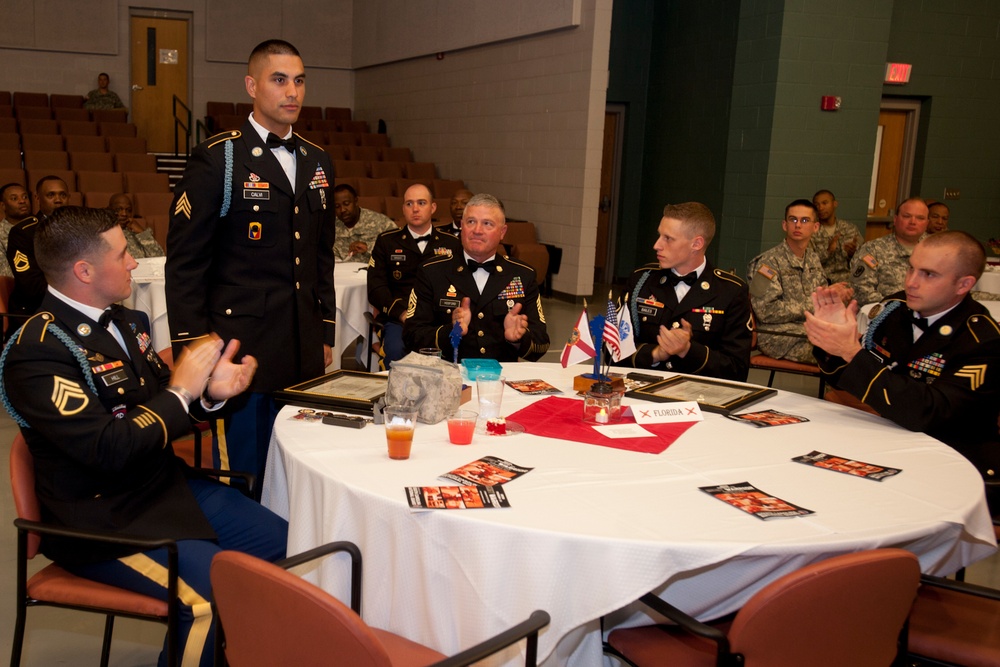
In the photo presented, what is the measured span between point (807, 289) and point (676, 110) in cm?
573

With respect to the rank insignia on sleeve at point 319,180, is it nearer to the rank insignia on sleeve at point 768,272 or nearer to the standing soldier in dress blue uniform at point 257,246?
the standing soldier in dress blue uniform at point 257,246

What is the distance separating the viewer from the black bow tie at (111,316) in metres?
2.14

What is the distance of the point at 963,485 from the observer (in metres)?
2.11

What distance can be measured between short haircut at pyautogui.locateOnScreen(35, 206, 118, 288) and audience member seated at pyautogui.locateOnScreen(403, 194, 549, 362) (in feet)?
5.47

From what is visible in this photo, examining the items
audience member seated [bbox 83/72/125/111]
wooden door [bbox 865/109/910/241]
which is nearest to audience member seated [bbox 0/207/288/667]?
wooden door [bbox 865/109/910/241]

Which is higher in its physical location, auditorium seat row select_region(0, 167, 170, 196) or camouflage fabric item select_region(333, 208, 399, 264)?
auditorium seat row select_region(0, 167, 170, 196)

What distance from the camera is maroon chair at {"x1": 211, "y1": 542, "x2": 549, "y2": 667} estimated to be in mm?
1340

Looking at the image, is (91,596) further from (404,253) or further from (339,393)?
(404,253)

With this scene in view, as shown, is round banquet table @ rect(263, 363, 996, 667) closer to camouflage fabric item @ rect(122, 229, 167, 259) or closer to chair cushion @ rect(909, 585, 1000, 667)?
chair cushion @ rect(909, 585, 1000, 667)

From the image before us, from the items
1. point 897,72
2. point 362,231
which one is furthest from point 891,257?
point 897,72

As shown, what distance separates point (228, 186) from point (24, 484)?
112 cm

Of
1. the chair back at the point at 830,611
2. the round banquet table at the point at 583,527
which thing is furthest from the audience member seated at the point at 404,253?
Result: the chair back at the point at 830,611

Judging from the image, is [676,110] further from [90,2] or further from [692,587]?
[692,587]

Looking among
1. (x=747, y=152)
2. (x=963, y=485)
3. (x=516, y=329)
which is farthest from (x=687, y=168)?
Answer: (x=963, y=485)
